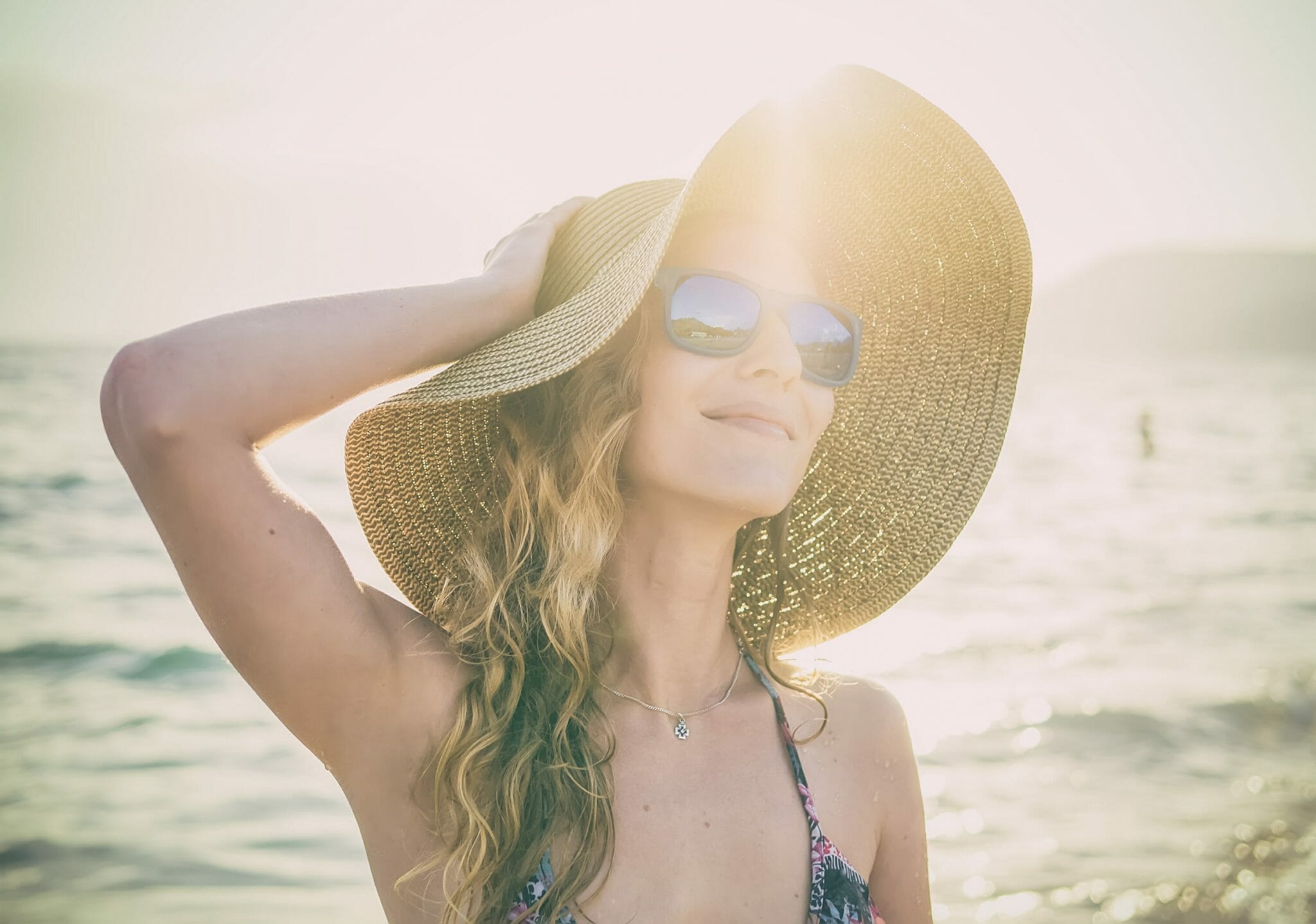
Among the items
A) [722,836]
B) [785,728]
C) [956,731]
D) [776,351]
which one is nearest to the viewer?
[722,836]

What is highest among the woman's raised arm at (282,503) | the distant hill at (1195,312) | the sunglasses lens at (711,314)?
the sunglasses lens at (711,314)

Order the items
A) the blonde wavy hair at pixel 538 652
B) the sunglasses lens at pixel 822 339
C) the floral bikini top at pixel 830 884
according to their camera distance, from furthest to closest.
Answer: the sunglasses lens at pixel 822 339, the floral bikini top at pixel 830 884, the blonde wavy hair at pixel 538 652

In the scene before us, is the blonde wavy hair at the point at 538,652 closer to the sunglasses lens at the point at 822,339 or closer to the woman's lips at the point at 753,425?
the woman's lips at the point at 753,425

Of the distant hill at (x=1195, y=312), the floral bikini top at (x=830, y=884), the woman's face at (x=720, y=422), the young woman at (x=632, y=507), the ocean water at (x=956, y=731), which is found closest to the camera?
the young woman at (x=632, y=507)

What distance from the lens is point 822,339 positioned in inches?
107

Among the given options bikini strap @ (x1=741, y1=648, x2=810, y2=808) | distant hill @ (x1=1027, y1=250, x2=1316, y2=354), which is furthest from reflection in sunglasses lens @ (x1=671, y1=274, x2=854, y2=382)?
distant hill @ (x1=1027, y1=250, x2=1316, y2=354)

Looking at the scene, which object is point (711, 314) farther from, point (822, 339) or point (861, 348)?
point (861, 348)

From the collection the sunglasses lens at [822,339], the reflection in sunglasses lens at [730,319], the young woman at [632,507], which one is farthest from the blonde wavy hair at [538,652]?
the sunglasses lens at [822,339]

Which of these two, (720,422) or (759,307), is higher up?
(759,307)

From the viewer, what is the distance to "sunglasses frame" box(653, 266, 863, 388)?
99.9 inches

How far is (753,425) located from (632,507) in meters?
0.40

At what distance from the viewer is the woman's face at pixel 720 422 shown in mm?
2531

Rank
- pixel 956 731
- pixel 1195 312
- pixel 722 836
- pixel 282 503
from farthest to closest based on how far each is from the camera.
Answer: pixel 1195 312, pixel 956 731, pixel 722 836, pixel 282 503

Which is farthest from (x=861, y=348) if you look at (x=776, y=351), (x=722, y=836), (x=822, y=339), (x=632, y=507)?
A: (x=722, y=836)
